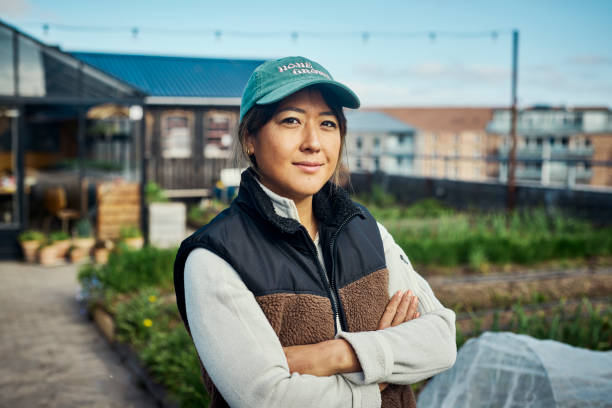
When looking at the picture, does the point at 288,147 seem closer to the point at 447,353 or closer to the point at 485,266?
the point at 447,353

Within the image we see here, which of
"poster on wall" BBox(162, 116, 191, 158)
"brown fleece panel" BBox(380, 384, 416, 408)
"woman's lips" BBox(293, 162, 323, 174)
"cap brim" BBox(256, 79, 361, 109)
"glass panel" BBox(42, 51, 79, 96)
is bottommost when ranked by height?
"brown fleece panel" BBox(380, 384, 416, 408)

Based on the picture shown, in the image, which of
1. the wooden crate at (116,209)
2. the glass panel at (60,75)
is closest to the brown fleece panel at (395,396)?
the wooden crate at (116,209)

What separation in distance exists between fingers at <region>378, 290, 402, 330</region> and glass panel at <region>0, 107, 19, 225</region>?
9208 millimetres

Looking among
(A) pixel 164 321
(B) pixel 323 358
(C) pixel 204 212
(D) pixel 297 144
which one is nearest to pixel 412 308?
(B) pixel 323 358

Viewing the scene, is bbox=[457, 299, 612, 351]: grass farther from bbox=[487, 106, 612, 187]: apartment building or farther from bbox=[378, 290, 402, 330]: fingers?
bbox=[487, 106, 612, 187]: apartment building

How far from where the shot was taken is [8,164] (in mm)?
9672

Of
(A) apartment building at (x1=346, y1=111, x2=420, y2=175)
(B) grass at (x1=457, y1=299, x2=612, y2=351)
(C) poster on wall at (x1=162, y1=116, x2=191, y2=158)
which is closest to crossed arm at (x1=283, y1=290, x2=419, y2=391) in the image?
(B) grass at (x1=457, y1=299, x2=612, y2=351)

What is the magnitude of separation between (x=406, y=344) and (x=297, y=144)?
58 centimetres

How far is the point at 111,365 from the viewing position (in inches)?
188

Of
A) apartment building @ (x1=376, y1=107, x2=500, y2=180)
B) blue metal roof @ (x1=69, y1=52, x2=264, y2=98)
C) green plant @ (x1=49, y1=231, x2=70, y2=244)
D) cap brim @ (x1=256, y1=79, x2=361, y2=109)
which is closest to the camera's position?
cap brim @ (x1=256, y1=79, x2=361, y2=109)

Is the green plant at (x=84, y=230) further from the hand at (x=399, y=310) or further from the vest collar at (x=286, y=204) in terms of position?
the hand at (x=399, y=310)

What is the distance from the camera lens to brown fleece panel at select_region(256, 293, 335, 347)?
1.48 m

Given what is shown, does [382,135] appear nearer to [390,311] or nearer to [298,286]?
[390,311]

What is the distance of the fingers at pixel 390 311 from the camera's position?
1651mm
